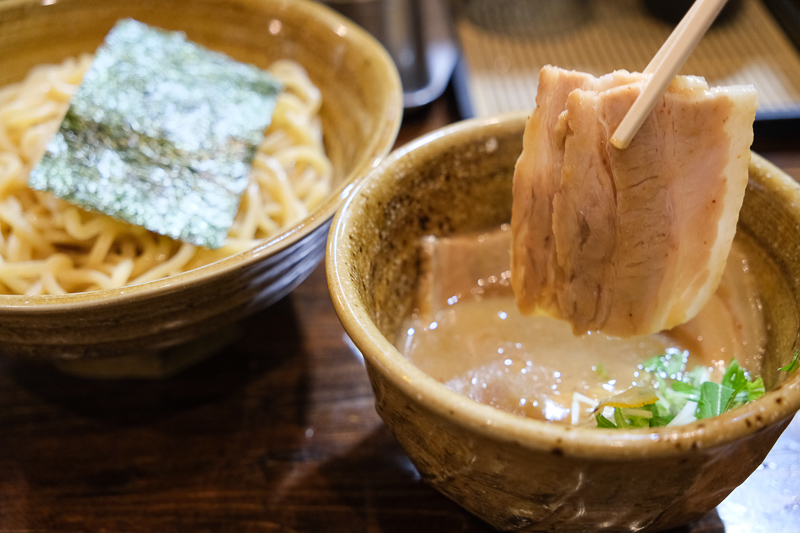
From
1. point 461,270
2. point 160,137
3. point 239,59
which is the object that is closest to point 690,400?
point 461,270

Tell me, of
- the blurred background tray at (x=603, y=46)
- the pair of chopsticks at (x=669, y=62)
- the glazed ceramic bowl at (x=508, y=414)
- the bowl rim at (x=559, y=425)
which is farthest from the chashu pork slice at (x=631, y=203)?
the blurred background tray at (x=603, y=46)

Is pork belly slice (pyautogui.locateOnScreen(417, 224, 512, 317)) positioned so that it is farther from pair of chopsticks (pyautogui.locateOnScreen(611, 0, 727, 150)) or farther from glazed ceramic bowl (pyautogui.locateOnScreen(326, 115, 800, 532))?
pair of chopsticks (pyautogui.locateOnScreen(611, 0, 727, 150))

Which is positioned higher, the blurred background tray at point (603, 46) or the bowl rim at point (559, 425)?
the bowl rim at point (559, 425)

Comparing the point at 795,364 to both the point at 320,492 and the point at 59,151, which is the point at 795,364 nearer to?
the point at 320,492

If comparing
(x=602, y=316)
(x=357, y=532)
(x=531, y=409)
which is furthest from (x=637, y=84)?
(x=357, y=532)

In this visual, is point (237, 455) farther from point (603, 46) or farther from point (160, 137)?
point (603, 46)

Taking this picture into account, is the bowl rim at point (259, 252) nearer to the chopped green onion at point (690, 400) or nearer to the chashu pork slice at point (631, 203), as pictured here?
the chashu pork slice at point (631, 203)

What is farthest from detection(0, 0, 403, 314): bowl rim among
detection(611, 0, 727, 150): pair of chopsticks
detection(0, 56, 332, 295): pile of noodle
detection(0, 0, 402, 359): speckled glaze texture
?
detection(611, 0, 727, 150): pair of chopsticks
